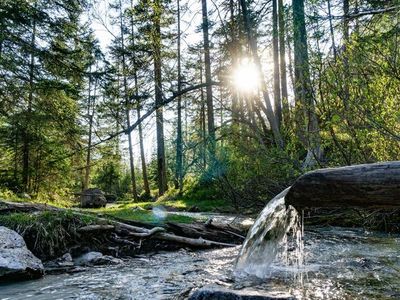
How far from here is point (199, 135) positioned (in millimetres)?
11930

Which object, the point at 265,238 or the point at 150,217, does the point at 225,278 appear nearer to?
the point at 265,238

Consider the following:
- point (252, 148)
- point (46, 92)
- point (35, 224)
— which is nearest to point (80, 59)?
point (46, 92)

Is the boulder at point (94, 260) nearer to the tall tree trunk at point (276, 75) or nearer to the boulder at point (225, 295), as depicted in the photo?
the boulder at point (225, 295)

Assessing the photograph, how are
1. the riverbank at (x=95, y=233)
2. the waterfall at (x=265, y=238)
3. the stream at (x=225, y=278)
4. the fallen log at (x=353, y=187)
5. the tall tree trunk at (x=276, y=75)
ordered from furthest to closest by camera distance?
the tall tree trunk at (x=276, y=75), the riverbank at (x=95, y=233), the waterfall at (x=265, y=238), the stream at (x=225, y=278), the fallen log at (x=353, y=187)

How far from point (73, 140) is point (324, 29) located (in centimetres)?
1205

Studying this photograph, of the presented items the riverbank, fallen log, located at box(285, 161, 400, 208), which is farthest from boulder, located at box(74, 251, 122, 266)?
fallen log, located at box(285, 161, 400, 208)

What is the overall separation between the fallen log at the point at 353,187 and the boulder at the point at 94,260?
4.13m

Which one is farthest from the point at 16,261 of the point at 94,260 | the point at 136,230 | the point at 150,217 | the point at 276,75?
the point at 276,75

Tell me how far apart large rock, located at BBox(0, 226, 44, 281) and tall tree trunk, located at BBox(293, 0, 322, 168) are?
5331mm

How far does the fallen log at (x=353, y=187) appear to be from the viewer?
3146 millimetres

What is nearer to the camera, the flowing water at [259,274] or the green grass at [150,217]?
the flowing water at [259,274]

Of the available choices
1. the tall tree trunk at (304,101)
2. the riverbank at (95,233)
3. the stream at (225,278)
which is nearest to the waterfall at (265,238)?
the stream at (225,278)

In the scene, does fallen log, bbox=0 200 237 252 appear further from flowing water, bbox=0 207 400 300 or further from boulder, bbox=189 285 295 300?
boulder, bbox=189 285 295 300

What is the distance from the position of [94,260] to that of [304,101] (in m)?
4.86
